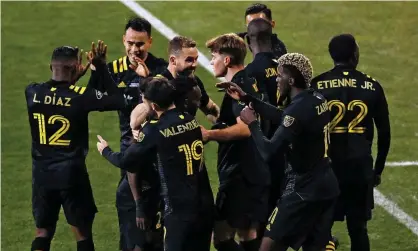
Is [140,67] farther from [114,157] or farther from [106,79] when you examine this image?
[114,157]

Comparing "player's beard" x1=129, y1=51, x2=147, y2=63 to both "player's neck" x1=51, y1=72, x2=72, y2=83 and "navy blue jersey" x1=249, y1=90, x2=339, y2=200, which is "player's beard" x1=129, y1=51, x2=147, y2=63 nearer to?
"player's neck" x1=51, y1=72, x2=72, y2=83

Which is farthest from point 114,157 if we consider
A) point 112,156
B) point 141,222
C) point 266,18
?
point 266,18

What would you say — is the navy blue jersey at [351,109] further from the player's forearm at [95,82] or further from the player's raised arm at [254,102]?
the player's forearm at [95,82]

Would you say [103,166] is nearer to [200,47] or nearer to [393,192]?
[393,192]

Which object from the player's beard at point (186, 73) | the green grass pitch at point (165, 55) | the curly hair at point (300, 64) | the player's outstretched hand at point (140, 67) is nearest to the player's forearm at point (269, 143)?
the curly hair at point (300, 64)

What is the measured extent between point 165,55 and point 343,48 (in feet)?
26.5

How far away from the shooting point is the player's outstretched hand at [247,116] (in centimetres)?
855

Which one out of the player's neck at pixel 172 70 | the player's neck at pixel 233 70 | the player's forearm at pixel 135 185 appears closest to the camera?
the player's forearm at pixel 135 185

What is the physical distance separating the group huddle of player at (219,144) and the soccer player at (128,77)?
0.04ft

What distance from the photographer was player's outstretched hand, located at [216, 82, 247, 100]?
28.6 feet

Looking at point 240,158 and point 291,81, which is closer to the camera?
point 291,81

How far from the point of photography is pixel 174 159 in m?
8.44

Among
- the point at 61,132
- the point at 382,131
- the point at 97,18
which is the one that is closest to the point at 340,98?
the point at 382,131

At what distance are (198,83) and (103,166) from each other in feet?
13.8
